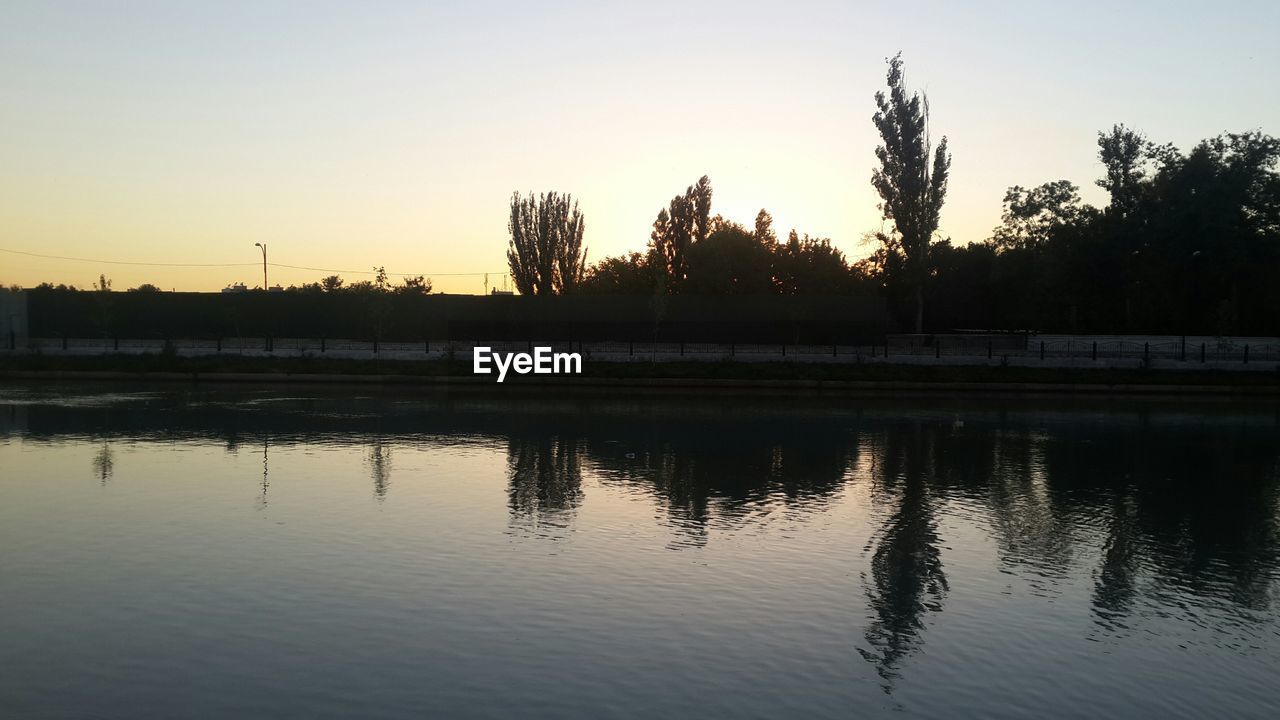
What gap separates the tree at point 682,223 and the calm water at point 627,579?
55.7m

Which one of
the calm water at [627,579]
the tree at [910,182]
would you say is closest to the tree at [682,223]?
the tree at [910,182]

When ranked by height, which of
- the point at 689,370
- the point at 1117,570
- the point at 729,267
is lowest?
the point at 1117,570

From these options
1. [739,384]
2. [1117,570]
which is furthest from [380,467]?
[739,384]

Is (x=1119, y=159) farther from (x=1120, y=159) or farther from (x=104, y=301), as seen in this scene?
(x=104, y=301)

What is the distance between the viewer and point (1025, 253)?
73.9 m

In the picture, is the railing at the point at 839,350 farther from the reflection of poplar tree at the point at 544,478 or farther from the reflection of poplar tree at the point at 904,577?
the reflection of poplar tree at the point at 904,577

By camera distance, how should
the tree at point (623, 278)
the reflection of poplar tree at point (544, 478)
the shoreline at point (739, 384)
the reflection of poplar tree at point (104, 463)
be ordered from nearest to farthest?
the reflection of poplar tree at point (544, 478), the reflection of poplar tree at point (104, 463), the shoreline at point (739, 384), the tree at point (623, 278)

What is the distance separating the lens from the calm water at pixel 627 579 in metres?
7.66

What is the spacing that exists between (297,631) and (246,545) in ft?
11.6

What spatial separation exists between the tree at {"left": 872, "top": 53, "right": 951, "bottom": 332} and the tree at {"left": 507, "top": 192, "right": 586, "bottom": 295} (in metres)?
28.4

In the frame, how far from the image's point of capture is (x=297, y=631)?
347 inches

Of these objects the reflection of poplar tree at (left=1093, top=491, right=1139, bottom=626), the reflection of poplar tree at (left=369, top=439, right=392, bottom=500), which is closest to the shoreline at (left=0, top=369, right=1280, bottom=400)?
the reflection of poplar tree at (left=369, top=439, right=392, bottom=500)

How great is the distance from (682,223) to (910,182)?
2648 centimetres

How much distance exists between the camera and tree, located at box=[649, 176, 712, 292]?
252 feet
